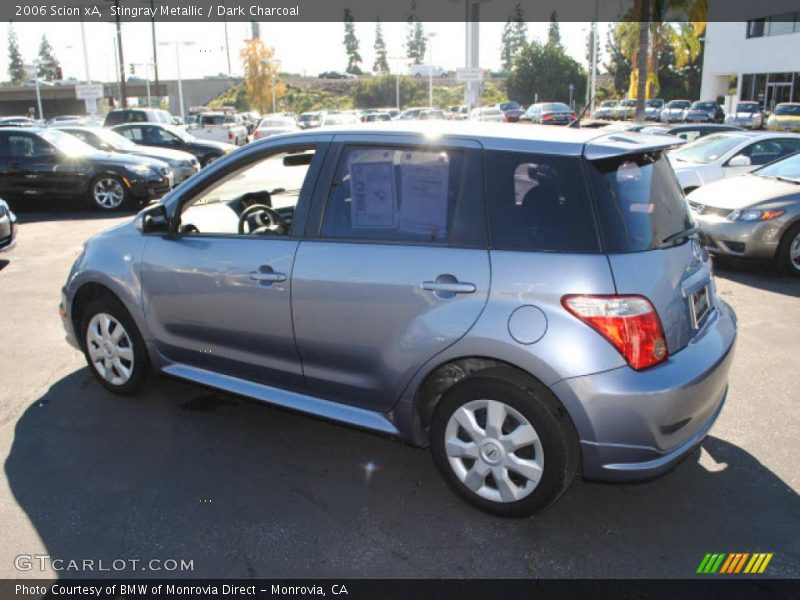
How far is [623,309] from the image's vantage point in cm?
297

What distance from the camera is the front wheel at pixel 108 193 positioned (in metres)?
13.4

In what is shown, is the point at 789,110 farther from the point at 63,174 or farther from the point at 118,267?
the point at 118,267

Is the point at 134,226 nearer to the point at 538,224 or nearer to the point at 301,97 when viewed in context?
the point at 538,224

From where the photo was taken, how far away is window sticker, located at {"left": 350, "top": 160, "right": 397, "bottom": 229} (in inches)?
140

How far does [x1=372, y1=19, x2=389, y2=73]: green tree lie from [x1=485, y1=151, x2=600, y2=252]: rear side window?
4919 inches

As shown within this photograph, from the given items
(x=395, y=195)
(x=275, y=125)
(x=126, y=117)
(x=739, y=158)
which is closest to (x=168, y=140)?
(x=126, y=117)

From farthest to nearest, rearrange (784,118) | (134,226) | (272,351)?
(784,118) < (134,226) < (272,351)

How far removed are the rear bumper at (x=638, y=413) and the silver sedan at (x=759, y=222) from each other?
5.01 m

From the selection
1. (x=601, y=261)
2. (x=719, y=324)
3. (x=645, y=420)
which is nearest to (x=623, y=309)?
(x=601, y=261)

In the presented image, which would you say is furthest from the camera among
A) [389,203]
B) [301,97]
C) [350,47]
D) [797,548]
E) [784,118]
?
[350,47]

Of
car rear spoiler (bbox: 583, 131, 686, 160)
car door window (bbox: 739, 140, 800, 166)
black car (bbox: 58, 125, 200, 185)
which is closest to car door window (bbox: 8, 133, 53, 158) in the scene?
black car (bbox: 58, 125, 200, 185)

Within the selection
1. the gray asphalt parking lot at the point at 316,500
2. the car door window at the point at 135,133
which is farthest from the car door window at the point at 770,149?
the car door window at the point at 135,133

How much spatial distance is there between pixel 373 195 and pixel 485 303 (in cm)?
89
